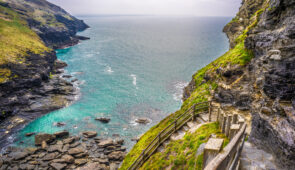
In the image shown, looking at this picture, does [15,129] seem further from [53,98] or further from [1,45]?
[1,45]

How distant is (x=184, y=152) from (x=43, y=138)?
37335 mm

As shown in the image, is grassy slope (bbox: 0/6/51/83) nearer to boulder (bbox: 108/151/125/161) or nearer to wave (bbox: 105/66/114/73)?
wave (bbox: 105/66/114/73)

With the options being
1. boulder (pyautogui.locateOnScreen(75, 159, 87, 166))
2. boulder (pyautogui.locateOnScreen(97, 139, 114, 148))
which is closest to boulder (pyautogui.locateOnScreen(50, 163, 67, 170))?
boulder (pyautogui.locateOnScreen(75, 159, 87, 166))

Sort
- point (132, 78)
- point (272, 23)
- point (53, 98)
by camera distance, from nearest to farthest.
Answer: point (272, 23) → point (53, 98) → point (132, 78)

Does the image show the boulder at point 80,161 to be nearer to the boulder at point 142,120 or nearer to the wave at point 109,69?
the boulder at point 142,120

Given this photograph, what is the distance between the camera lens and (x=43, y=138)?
40.6 m

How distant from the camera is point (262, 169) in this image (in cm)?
773

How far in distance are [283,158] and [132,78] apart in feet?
232

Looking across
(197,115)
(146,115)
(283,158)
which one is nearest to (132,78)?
(146,115)

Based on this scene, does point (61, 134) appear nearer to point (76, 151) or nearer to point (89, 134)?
point (89, 134)

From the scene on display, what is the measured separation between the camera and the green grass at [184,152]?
1315cm

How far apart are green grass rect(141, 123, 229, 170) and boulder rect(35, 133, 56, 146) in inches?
1263

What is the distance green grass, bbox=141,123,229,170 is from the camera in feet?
43.1

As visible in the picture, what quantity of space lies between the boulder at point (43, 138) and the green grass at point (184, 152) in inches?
1263
